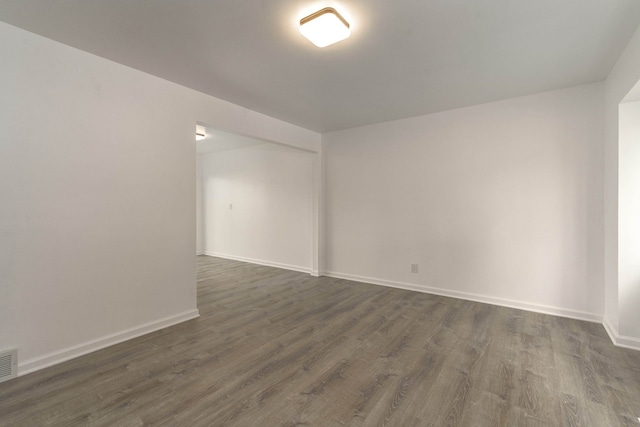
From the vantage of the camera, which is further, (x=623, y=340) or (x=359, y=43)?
(x=623, y=340)

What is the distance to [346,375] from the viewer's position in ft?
6.97

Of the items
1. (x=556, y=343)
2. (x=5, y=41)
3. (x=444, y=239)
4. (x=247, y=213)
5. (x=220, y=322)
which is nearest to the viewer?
(x=5, y=41)

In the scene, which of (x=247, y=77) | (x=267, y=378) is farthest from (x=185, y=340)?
(x=247, y=77)

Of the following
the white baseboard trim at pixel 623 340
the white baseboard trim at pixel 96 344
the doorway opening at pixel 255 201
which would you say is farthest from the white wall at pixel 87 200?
the white baseboard trim at pixel 623 340

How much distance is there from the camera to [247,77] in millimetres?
2883

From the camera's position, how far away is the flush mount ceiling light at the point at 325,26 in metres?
1.86

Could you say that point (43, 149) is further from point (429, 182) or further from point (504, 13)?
point (429, 182)

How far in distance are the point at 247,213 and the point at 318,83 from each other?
4015 mm

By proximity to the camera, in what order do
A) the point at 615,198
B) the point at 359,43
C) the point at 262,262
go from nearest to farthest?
the point at 359,43, the point at 615,198, the point at 262,262

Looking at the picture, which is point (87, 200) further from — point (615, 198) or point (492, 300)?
point (615, 198)

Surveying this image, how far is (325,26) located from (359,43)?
0.46 meters

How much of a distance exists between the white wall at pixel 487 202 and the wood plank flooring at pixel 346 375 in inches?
21.6

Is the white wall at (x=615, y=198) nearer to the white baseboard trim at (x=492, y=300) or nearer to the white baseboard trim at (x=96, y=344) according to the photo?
the white baseboard trim at (x=492, y=300)

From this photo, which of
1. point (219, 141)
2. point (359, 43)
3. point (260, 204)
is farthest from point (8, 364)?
point (219, 141)
